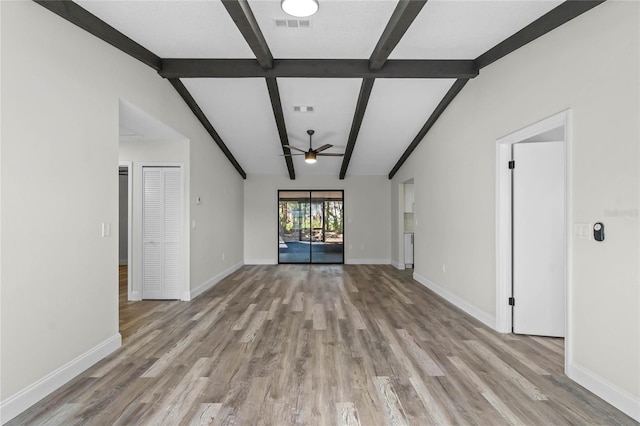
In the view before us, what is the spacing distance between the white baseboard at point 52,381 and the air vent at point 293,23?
343 centimetres

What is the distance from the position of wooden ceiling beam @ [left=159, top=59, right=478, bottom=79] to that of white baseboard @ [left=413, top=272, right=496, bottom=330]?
Result: 2894 mm

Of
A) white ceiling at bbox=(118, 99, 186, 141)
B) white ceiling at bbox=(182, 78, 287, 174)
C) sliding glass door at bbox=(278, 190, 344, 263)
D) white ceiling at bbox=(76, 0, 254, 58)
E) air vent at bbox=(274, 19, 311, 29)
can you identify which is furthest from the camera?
sliding glass door at bbox=(278, 190, 344, 263)

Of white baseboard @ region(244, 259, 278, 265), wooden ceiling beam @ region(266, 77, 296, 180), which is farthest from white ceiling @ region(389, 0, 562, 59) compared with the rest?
white baseboard @ region(244, 259, 278, 265)

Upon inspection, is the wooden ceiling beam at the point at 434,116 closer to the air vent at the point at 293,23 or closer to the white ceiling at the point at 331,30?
the white ceiling at the point at 331,30

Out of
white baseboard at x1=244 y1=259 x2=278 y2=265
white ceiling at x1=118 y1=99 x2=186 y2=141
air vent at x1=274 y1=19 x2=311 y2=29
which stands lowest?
white baseboard at x1=244 y1=259 x2=278 y2=265

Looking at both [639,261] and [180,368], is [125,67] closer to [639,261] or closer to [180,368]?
[180,368]

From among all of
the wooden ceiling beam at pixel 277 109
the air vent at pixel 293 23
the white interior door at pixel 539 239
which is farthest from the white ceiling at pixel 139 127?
the white interior door at pixel 539 239

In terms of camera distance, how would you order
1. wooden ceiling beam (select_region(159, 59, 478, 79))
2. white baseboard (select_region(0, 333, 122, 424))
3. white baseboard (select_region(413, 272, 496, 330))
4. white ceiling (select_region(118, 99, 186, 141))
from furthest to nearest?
wooden ceiling beam (select_region(159, 59, 478, 79)) → white baseboard (select_region(413, 272, 496, 330)) → white ceiling (select_region(118, 99, 186, 141)) → white baseboard (select_region(0, 333, 122, 424))

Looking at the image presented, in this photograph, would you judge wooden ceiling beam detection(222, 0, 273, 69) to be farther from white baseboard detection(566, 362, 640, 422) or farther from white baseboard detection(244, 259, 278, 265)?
white baseboard detection(244, 259, 278, 265)

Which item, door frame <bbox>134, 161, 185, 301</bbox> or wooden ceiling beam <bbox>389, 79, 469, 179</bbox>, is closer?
wooden ceiling beam <bbox>389, 79, 469, 179</bbox>

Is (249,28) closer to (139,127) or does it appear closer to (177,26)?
(177,26)

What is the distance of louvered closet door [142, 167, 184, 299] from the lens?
196 inches

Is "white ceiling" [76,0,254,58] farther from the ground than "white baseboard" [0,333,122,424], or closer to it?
farther from the ground

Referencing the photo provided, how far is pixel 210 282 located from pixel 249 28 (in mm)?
4378
